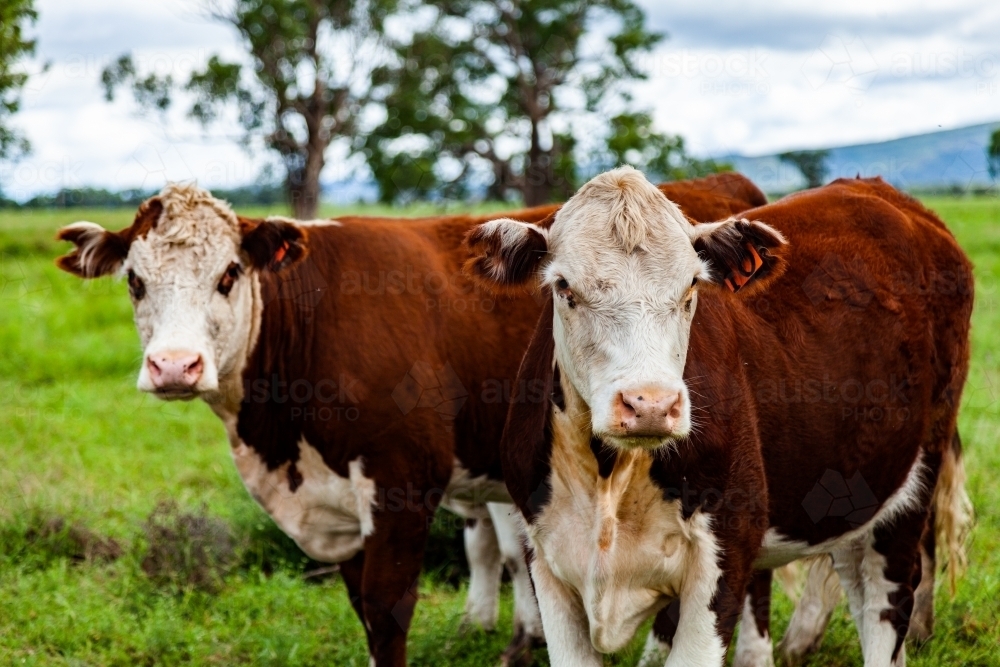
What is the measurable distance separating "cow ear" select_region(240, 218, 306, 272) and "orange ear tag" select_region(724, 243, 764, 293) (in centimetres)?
222

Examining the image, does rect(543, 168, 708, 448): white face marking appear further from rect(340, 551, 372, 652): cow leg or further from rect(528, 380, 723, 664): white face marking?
rect(340, 551, 372, 652): cow leg

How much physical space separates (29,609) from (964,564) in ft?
15.3

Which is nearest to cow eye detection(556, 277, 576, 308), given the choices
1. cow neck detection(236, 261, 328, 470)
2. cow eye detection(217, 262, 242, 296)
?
cow neck detection(236, 261, 328, 470)

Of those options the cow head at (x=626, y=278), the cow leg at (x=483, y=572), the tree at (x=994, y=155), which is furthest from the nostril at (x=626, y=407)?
the tree at (x=994, y=155)

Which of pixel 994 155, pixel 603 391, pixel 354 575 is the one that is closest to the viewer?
pixel 603 391

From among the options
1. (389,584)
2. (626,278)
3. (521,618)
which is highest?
(626,278)

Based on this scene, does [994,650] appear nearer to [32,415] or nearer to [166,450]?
[166,450]

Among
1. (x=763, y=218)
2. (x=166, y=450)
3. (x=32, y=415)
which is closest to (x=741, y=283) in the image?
(x=763, y=218)

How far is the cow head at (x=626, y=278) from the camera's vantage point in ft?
10.2

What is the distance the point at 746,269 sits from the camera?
363 cm

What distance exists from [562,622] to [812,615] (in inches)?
77.5

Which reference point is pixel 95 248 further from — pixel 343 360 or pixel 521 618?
pixel 521 618

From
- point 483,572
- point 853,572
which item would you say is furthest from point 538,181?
point 853,572

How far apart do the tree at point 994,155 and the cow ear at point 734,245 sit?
2.53 meters
